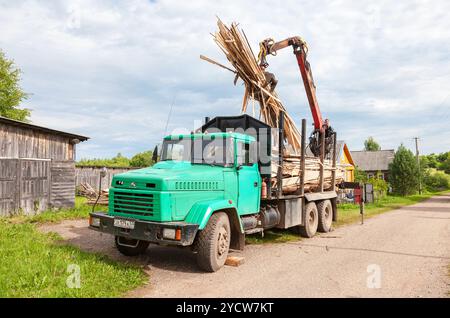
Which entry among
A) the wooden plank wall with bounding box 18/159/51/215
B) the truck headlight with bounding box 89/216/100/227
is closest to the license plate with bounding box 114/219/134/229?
the truck headlight with bounding box 89/216/100/227

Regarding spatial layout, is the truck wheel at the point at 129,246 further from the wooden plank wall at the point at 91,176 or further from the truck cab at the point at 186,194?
the wooden plank wall at the point at 91,176

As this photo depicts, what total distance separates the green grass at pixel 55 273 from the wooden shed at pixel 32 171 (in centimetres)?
550

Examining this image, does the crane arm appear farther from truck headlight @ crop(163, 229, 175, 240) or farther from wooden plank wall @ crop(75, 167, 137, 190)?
wooden plank wall @ crop(75, 167, 137, 190)

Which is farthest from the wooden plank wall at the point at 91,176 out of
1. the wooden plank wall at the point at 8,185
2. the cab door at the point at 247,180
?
the cab door at the point at 247,180

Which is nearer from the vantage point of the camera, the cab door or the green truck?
the green truck

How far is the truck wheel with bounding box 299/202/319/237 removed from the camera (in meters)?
10.2

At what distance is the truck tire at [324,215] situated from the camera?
1116 centimetres

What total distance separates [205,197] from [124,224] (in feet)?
5.08

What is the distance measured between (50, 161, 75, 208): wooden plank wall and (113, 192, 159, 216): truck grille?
864 cm

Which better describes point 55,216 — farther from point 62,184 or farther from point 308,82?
point 308,82

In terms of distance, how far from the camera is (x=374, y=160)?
53.4m

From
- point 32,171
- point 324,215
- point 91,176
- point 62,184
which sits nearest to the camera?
point 324,215

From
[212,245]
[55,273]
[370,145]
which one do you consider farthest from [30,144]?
[370,145]

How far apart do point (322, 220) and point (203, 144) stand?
18.6ft
